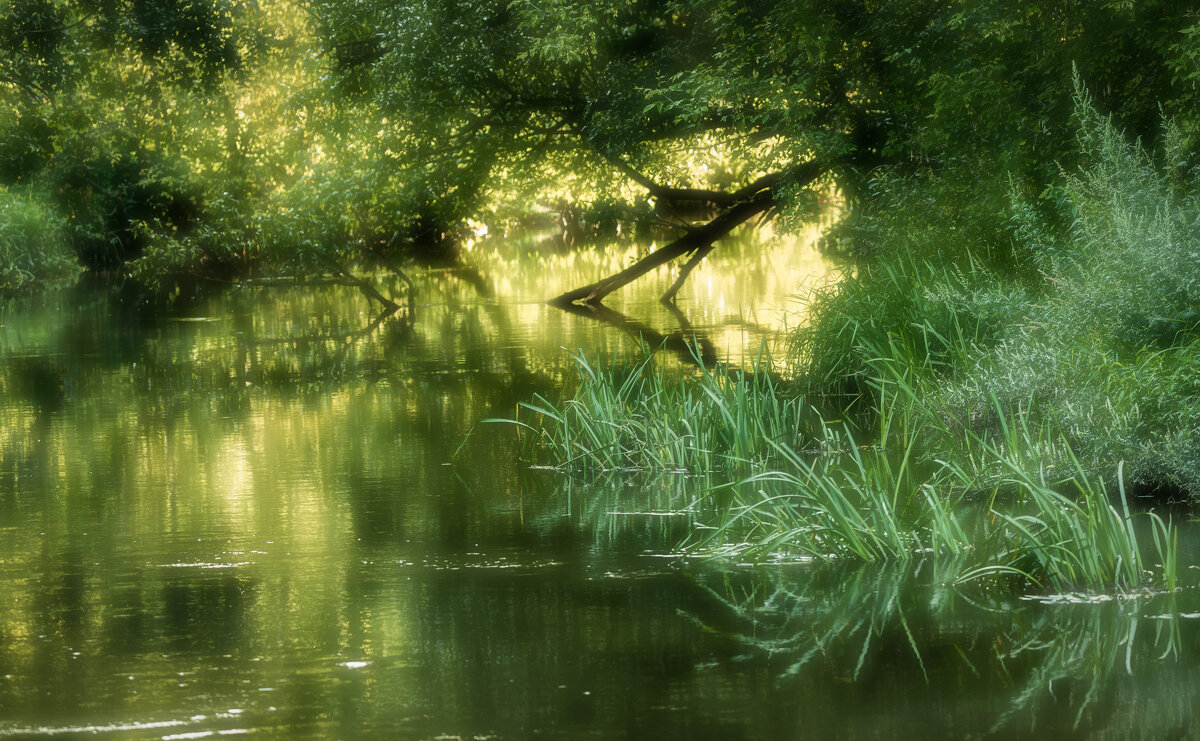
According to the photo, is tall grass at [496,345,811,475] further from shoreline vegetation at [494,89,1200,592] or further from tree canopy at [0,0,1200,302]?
tree canopy at [0,0,1200,302]

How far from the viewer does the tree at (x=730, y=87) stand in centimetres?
1198

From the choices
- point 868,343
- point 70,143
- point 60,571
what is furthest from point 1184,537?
point 70,143

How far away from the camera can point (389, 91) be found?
1984 centimetres

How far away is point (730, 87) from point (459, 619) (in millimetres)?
10177

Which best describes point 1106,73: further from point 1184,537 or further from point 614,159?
point 614,159

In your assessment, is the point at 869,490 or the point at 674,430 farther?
the point at 674,430

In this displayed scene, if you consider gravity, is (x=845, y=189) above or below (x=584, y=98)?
below

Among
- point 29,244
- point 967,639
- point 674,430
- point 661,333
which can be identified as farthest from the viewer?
point 29,244

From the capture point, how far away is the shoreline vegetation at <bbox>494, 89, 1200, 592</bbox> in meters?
6.71

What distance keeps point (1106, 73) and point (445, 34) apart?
9.57 m

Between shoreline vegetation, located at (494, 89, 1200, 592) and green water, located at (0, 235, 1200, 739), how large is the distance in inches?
9.5

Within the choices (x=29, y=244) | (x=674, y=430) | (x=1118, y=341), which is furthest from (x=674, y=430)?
(x=29, y=244)

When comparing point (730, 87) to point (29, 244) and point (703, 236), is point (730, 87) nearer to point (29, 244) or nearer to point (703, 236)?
point (703, 236)

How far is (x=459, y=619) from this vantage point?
19.9 ft
